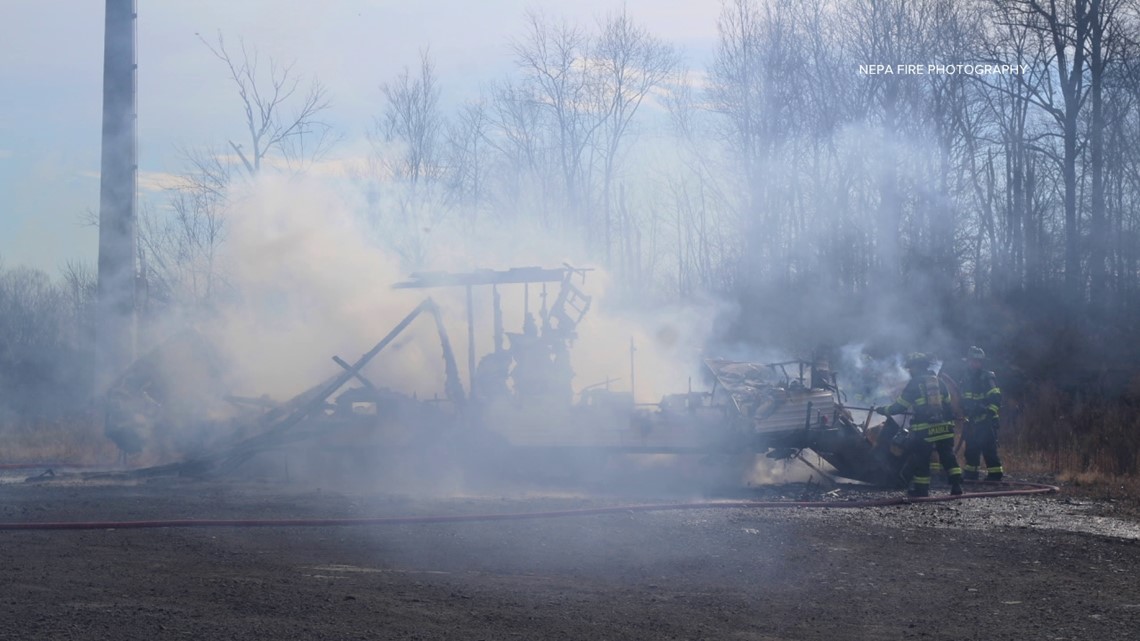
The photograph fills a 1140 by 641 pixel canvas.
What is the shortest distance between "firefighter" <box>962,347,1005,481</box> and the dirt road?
8.11 feet

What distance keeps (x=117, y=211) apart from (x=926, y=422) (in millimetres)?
15631

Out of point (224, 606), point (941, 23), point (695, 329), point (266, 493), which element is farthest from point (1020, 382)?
point (224, 606)

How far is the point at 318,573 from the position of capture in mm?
8062

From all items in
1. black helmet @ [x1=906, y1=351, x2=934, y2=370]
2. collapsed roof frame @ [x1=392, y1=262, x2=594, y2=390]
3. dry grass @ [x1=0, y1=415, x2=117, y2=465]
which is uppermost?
collapsed roof frame @ [x1=392, y1=262, x2=594, y2=390]

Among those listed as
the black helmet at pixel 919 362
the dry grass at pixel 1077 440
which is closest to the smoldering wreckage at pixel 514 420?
the black helmet at pixel 919 362

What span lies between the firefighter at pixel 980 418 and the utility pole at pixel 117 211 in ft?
50.1

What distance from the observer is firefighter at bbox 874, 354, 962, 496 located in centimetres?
1280

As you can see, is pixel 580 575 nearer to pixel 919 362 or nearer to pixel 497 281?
pixel 919 362

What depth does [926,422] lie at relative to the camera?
42.3 ft

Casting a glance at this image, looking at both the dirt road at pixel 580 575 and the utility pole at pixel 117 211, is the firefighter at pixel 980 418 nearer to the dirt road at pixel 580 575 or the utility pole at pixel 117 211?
the dirt road at pixel 580 575

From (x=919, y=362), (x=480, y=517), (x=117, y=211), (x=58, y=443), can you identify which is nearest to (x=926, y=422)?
(x=919, y=362)

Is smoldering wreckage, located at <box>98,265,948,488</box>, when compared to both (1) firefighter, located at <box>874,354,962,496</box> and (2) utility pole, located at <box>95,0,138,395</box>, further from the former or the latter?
(2) utility pole, located at <box>95,0,138,395</box>

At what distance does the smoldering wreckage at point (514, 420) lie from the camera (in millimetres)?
13891

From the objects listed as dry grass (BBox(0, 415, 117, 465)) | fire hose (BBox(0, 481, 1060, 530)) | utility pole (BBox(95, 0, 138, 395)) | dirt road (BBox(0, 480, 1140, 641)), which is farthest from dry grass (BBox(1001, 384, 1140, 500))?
utility pole (BBox(95, 0, 138, 395))
